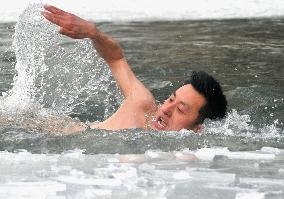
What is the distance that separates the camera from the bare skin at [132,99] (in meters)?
5.16

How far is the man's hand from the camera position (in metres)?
5.07

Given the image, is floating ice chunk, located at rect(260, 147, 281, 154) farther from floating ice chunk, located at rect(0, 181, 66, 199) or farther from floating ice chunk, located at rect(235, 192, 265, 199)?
floating ice chunk, located at rect(0, 181, 66, 199)

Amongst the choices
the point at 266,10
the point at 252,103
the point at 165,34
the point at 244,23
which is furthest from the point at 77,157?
the point at 266,10

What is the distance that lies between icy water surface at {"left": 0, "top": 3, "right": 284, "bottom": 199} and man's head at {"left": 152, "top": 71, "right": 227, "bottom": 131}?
0.14 meters

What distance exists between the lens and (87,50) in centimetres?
732

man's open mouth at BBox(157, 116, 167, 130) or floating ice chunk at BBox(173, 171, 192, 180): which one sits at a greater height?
man's open mouth at BBox(157, 116, 167, 130)

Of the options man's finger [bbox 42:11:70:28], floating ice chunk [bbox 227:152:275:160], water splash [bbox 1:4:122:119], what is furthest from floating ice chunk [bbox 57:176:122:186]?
water splash [bbox 1:4:122:119]

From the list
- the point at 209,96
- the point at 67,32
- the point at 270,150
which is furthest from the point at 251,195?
the point at 67,32

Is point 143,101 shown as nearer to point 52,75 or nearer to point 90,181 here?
point 90,181

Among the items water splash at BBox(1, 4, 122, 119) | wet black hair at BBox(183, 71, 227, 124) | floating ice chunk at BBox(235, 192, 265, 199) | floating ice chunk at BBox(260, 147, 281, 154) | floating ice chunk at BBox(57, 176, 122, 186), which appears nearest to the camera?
floating ice chunk at BBox(235, 192, 265, 199)

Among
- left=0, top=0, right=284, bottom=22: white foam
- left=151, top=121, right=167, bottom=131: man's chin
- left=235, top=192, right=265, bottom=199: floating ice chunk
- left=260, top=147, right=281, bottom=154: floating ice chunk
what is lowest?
left=260, top=147, right=281, bottom=154: floating ice chunk

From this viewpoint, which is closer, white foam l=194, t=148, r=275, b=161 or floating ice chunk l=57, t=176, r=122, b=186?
floating ice chunk l=57, t=176, r=122, b=186

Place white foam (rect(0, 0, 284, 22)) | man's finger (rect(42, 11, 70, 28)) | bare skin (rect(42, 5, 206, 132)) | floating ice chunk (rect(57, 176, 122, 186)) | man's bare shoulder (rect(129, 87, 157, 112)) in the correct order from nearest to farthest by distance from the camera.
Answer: floating ice chunk (rect(57, 176, 122, 186)) → man's finger (rect(42, 11, 70, 28)) → bare skin (rect(42, 5, 206, 132)) → man's bare shoulder (rect(129, 87, 157, 112)) → white foam (rect(0, 0, 284, 22))

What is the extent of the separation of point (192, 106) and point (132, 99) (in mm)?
463
